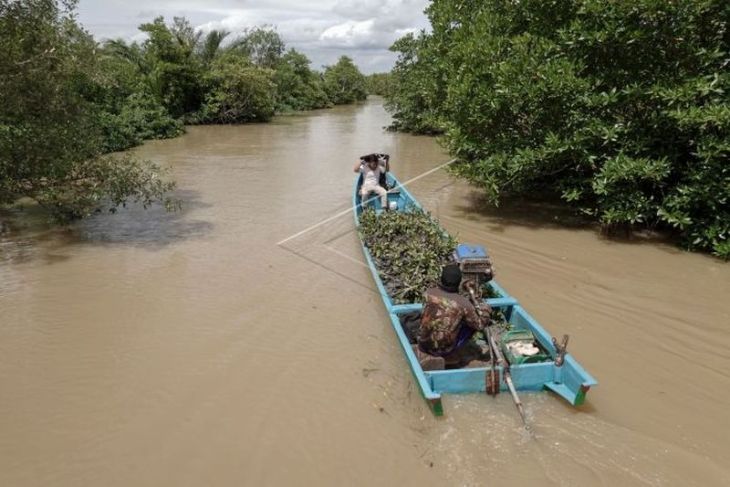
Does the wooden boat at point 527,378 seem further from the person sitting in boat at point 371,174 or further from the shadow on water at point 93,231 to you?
the shadow on water at point 93,231

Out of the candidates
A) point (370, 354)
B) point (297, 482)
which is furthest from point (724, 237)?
point (297, 482)

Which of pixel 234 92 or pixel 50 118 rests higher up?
pixel 234 92

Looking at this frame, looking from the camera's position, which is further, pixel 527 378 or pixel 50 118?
pixel 50 118

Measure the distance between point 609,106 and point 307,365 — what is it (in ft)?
20.2

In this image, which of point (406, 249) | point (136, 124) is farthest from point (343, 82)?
point (406, 249)

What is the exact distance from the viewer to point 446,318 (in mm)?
4512

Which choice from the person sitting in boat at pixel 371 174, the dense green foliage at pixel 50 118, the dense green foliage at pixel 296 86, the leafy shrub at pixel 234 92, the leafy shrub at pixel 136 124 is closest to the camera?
the dense green foliage at pixel 50 118

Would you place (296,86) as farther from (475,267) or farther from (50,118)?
(475,267)

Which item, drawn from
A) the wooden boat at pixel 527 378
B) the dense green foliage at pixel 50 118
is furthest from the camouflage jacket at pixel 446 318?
the dense green foliage at pixel 50 118

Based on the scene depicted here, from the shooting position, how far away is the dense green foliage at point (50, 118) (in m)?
7.47

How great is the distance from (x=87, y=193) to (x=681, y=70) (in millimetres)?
9504

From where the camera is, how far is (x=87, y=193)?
9.11 metres

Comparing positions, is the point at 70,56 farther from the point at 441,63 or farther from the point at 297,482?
the point at 297,482

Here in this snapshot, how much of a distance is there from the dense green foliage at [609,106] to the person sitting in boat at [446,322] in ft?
15.2
